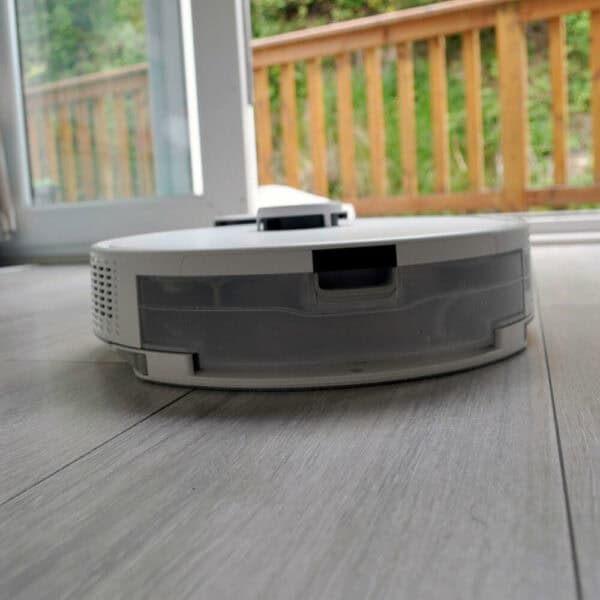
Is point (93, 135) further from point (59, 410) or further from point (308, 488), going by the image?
point (308, 488)

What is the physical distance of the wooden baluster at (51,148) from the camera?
262 cm

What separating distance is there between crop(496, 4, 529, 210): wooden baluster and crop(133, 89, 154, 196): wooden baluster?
1863mm

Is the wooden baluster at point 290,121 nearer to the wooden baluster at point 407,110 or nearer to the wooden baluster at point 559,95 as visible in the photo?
the wooden baluster at point 407,110

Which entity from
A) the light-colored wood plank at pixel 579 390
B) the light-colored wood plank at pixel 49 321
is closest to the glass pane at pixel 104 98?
the light-colored wood plank at pixel 49 321

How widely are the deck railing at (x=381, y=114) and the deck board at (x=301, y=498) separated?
190 cm

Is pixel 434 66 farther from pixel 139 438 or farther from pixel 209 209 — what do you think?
pixel 139 438

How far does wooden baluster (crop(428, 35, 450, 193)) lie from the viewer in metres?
3.79

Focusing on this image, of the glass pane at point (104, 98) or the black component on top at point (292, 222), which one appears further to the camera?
the glass pane at point (104, 98)

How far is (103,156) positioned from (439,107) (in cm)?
197

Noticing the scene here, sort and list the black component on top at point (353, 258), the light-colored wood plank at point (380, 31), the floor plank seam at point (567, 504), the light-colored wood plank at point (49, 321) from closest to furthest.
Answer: the floor plank seam at point (567, 504)
the black component on top at point (353, 258)
the light-colored wood plank at point (49, 321)
the light-colored wood plank at point (380, 31)

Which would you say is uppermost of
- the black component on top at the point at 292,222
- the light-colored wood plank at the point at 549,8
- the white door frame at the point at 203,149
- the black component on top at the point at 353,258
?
the light-colored wood plank at the point at 549,8

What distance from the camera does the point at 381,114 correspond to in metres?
3.98

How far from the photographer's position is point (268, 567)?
1.22 ft

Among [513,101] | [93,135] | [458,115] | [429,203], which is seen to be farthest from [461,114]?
[93,135]
